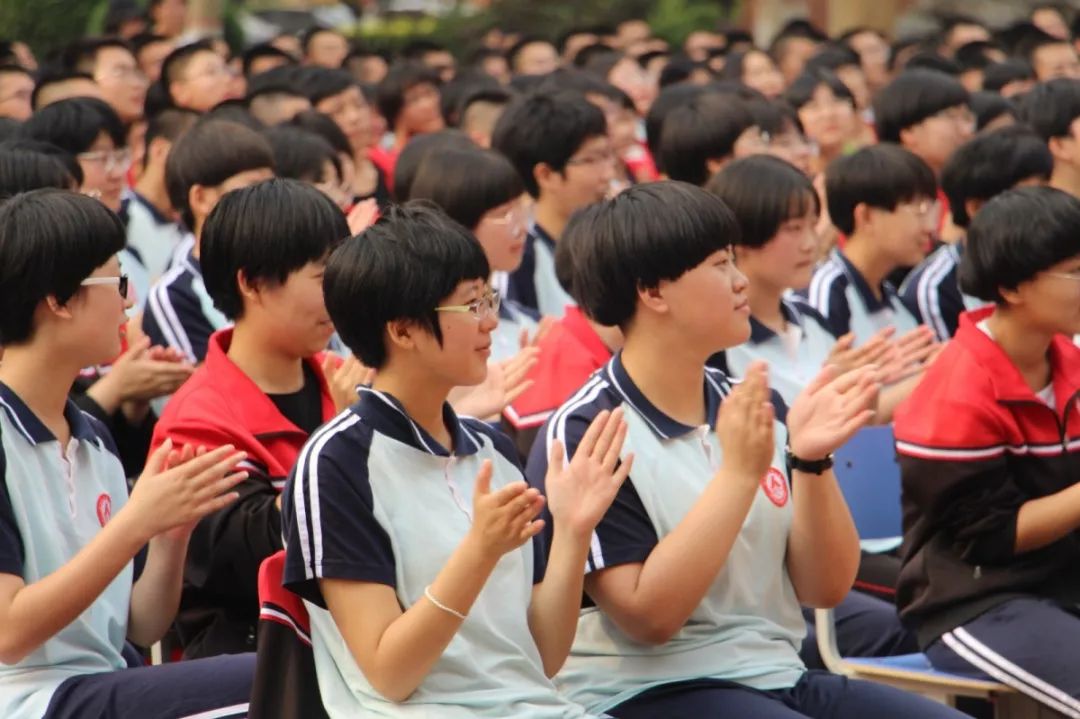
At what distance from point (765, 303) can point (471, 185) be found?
987 mm

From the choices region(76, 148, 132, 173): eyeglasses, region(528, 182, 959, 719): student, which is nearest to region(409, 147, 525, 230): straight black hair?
region(76, 148, 132, 173): eyeglasses

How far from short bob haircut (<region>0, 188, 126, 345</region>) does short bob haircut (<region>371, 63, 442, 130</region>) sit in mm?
6058

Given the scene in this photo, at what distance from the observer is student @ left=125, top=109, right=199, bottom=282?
623 cm

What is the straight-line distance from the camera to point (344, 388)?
123 inches

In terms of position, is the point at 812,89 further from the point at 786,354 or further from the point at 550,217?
the point at 786,354

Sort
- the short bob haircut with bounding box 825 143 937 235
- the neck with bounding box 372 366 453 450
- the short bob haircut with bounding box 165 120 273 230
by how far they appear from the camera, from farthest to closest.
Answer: the short bob haircut with bounding box 825 143 937 235 < the short bob haircut with bounding box 165 120 273 230 < the neck with bounding box 372 366 453 450

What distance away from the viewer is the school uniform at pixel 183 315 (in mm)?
4379

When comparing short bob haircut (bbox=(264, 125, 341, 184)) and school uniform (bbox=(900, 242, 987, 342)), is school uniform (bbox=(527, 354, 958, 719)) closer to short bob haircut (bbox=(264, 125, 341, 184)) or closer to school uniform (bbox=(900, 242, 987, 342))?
short bob haircut (bbox=(264, 125, 341, 184))

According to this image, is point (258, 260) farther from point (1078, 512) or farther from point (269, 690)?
point (1078, 512)

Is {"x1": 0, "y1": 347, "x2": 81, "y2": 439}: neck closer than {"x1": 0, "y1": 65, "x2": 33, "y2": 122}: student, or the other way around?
{"x1": 0, "y1": 347, "x2": 81, "y2": 439}: neck

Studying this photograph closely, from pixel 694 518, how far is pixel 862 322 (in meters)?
2.55

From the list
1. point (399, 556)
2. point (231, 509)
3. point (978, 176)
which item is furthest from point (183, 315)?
point (978, 176)

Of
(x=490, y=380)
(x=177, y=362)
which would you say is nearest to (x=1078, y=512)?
(x=490, y=380)

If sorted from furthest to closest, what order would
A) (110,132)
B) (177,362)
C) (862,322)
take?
(110,132) < (862,322) < (177,362)
